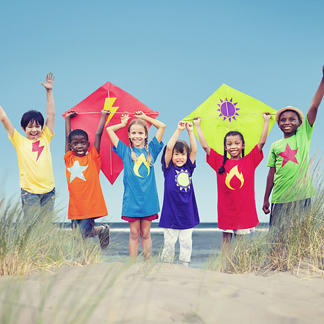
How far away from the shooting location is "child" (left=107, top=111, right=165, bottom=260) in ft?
14.7

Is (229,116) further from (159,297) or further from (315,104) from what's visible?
(159,297)

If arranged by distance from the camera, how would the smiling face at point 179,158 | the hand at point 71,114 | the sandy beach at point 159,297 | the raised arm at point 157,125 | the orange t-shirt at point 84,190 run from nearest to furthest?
the sandy beach at point 159,297 → the smiling face at point 179,158 → the orange t-shirt at point 84,190 → the raised arm at point 157,125 → the hand at point 71,114

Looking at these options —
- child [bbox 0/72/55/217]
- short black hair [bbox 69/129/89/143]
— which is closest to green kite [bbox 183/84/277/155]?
short black hair [bbox 69/129/89/143]

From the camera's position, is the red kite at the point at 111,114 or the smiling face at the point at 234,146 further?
the red kite at the point at 111,114

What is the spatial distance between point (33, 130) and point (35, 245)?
2045 mm

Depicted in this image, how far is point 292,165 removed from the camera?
4.46 m

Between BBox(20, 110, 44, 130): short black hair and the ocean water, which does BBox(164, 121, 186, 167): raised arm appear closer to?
the ocean water

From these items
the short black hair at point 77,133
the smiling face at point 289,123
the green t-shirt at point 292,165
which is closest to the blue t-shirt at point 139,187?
the short black hair at point 77,133

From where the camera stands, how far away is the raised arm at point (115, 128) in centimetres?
478

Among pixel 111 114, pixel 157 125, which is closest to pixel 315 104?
pixel 157 125

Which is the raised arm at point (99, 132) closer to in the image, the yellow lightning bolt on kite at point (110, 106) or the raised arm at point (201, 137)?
the yellow lightning bolt on kite at point (110, 106)

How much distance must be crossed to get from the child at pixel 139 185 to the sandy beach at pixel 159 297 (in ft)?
4.04

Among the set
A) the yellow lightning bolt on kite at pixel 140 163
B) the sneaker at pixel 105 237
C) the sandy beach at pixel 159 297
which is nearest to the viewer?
the sandy beach at pixel 159 297

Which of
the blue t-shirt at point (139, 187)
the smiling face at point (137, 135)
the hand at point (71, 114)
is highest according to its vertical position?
the hand at point (71, 114)
